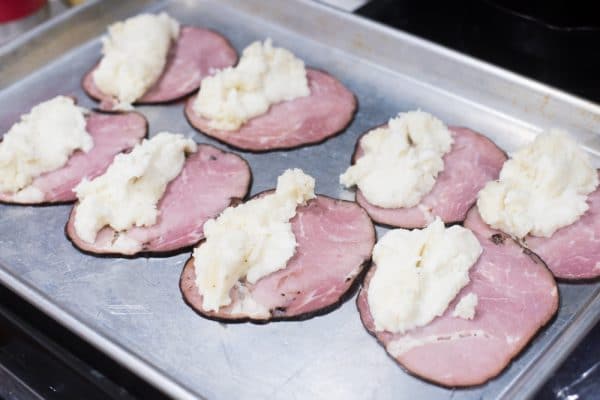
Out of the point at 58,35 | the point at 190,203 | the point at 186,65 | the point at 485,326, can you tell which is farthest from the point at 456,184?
the point at 58,35

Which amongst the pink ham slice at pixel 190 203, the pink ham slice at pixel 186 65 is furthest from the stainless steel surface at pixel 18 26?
the pink ham slice at pixel 190 203

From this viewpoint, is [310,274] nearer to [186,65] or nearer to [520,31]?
[186,65]

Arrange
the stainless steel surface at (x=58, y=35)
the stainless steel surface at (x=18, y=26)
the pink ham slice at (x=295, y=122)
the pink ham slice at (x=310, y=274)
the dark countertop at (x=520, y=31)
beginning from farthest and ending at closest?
the stainless steel surface at (x=18, y=26) < the stainless steel surface at (x=58, y=35) < the dark countertop at (x=520, y=31) < the pink ham slice at (x=295, y=122) < the pink ham slice at (x=310, y=274)

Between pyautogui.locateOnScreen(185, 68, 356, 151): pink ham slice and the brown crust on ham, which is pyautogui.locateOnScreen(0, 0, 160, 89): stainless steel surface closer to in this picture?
the brown crust on ham

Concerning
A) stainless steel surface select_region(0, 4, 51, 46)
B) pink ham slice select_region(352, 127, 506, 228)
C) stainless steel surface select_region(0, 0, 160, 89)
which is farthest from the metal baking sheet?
stainless steel surface select_region(0, 4, 51, 46)

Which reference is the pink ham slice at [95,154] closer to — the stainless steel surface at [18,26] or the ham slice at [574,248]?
the stainless steel surface at [18,26]
